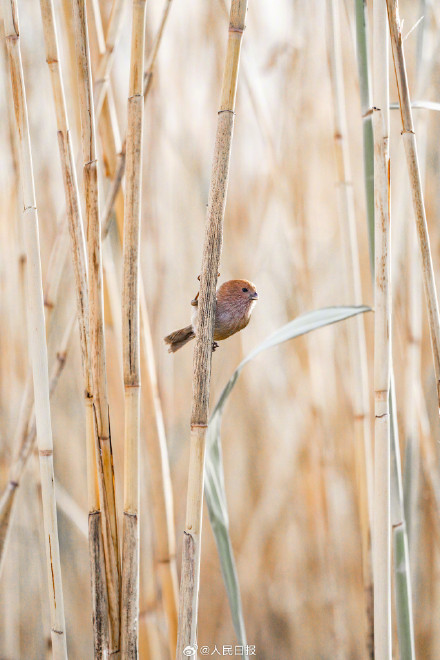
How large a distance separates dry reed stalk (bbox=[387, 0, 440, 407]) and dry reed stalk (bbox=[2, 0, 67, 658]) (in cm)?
33

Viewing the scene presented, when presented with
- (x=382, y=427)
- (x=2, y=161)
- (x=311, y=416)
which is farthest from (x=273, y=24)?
(x=382, y=427)

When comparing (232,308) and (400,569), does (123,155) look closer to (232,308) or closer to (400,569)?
(232,308)

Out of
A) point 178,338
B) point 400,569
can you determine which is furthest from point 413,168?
point 400,569

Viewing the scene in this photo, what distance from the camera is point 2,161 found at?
111 centimetres

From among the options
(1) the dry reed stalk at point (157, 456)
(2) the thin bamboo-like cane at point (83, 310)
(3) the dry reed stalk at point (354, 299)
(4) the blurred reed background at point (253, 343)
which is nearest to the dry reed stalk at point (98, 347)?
(2) the thin bamboo-like cane at point (83, 310)

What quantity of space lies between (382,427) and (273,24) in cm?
92

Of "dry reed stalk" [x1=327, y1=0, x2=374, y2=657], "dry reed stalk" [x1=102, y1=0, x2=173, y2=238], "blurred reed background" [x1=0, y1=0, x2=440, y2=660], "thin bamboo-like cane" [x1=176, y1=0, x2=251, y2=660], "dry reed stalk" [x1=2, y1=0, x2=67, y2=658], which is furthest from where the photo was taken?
"blurred reed background" [x1=0, y1=0, x2=440, y2=660]

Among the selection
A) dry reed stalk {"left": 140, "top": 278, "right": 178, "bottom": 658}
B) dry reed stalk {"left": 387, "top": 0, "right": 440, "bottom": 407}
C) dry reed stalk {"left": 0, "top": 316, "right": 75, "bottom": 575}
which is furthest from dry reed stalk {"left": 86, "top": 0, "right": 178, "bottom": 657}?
dry reed stalk {"left": 387, "top": 0, "right": 440, "bottom": 407}

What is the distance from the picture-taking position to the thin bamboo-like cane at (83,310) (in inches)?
18.1

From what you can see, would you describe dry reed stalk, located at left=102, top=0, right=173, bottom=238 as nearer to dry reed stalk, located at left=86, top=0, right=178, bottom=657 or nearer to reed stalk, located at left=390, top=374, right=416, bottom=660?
dry reed stalk, located at left=86, top=0, right=178, bottom=657

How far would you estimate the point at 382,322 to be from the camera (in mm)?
505

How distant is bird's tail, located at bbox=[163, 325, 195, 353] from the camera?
551 millimetres

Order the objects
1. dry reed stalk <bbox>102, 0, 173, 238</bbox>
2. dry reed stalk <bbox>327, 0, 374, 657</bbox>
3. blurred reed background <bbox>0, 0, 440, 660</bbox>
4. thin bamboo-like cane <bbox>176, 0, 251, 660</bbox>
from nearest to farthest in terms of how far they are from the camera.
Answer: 1. thin bamboo-like cane <bbox>176, 0, 251, 660</bbox>
2. dry reed stalk <bbox>102, 0, 173, 238</bbox>
3. dry reed stalk <bbox>327, 0, 374, 657</bbox>
4. blurred reed background <bbox>0, 0, 440, 660</bbox>

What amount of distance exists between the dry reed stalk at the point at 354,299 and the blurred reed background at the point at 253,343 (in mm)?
186
